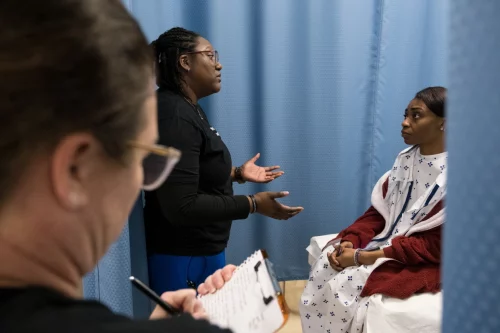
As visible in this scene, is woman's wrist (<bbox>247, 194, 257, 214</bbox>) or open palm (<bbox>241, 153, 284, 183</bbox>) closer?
woman's wrist (<bbox>247, 194, 257, 214</bbox>)

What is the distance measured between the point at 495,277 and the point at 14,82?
446mm

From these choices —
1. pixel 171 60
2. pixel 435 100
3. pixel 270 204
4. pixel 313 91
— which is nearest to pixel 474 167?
pixel 270 204

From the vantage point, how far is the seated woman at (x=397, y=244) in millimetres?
1624

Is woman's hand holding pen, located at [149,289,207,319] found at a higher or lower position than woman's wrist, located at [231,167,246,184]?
higher

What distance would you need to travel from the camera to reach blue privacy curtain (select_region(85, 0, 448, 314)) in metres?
2.10

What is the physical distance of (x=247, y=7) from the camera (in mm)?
2076

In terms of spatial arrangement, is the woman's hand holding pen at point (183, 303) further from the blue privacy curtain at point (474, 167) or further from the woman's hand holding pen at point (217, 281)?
the blue privacy curtain at point (474, 167)

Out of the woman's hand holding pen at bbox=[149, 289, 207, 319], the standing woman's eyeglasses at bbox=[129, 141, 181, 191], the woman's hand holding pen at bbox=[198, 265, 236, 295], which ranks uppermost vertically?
the standing woman's eyeglasses at bbox=[129, 141, 181, 191]

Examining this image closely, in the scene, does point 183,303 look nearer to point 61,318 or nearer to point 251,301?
point 251,301

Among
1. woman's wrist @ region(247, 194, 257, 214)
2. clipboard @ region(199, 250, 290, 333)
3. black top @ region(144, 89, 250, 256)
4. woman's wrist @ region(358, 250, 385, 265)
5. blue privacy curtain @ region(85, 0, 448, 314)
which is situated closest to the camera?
clipboard @ region(199, 250, 290, 333)

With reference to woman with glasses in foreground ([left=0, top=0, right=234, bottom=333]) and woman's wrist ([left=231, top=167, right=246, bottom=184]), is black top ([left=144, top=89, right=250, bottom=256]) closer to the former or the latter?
woman's wrist ([left=231, top=167, right=246, bottom=184])

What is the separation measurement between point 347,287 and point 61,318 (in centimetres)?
148

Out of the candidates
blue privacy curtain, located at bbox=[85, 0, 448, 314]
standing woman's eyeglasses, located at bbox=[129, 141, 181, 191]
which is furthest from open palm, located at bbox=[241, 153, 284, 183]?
standing woman's eyeglasses, located at bbox=[129, 141, 181, 191]

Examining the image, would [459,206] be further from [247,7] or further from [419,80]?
[419,80]
